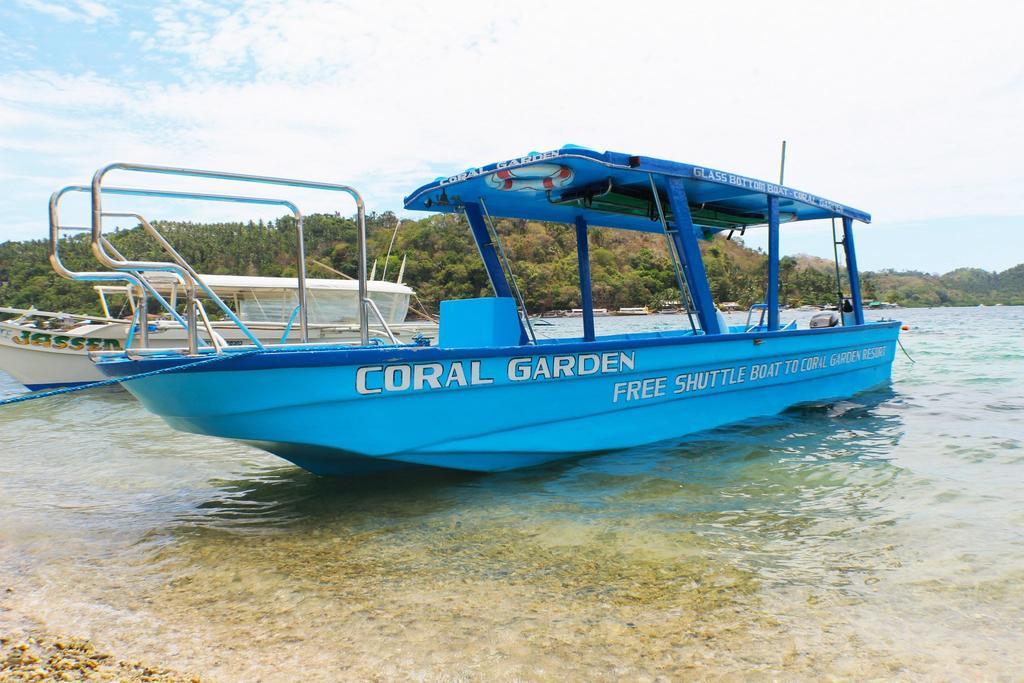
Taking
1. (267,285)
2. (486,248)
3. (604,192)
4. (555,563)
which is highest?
(604,192)

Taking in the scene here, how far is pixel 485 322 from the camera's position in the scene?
587cm

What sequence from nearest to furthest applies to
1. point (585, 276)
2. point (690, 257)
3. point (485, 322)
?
point (485, 322), point (690, 257), point (585, 276)

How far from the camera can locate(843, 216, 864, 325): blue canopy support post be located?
9211mm

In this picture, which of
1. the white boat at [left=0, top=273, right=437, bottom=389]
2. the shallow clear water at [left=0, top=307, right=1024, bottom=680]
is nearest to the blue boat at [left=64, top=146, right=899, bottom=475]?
the shallow clear water at [left=0, top=307, right=1024, bottom=680]

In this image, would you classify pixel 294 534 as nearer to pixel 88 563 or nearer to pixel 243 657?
pixel 88 563

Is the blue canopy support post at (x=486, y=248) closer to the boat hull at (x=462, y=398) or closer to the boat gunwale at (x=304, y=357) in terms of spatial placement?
the boat hull at (x=462, y=398)

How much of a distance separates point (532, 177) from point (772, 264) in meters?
3.10

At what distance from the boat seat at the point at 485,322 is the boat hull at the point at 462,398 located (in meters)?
0.46

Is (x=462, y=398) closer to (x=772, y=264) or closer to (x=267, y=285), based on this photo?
(x=772, y=264)

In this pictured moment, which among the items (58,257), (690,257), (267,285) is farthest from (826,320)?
(267,285)

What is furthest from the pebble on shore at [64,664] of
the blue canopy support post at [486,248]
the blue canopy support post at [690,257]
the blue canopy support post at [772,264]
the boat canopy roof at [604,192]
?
the blue canopy support post at [772,264]

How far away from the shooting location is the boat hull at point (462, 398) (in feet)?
13.7

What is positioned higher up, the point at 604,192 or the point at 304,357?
the point at 604,192

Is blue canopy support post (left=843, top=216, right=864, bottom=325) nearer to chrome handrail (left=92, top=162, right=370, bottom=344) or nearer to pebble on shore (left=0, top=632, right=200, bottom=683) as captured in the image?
chrome handrail (left=92, top=162, right=370, bottom=344)
